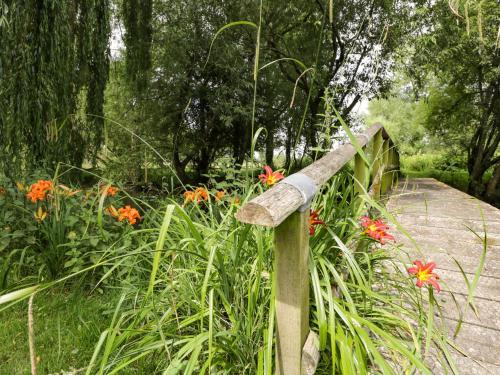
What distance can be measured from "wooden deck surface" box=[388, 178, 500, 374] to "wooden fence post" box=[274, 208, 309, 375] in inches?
16.2

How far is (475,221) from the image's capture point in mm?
3014

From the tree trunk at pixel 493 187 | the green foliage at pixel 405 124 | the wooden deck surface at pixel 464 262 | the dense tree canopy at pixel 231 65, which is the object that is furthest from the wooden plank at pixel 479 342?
the green foliage at pixel 405 124

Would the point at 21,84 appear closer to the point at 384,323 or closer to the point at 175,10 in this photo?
the point at 384,323

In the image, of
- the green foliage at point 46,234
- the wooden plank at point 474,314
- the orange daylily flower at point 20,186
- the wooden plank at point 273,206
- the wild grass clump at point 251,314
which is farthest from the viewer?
the orange daylily flower at point 20,186

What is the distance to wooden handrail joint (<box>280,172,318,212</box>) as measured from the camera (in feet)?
2.79

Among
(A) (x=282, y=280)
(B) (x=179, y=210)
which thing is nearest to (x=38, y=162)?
(B) (x=179, y=210)

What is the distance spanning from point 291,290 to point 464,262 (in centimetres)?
177

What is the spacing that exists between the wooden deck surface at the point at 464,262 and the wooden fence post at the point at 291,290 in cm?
41

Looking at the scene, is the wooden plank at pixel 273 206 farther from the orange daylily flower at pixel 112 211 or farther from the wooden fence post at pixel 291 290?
the orange daylily flower at pixel 112 211

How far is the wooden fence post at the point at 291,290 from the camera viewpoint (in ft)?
2.84

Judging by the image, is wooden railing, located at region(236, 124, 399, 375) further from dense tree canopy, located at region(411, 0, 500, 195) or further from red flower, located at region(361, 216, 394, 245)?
dense tree canopy, located at region(411, 0, 500, 195)

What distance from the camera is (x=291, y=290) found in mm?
896

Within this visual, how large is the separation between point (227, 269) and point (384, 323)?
0.64 meters

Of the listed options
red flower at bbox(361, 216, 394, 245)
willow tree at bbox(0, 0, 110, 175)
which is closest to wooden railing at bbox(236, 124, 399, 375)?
red flower at bbox(361, 216, 394, 245)
